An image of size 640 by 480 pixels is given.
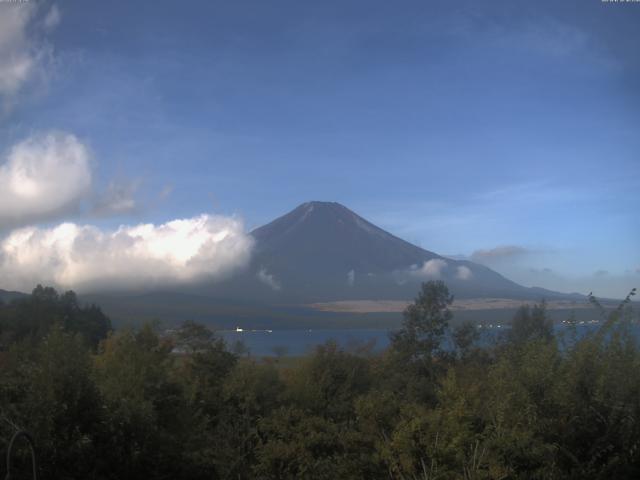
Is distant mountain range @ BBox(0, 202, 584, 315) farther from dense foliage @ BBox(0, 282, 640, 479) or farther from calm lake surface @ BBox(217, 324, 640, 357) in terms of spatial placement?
dense foliage @ BBox(0, 282, 640, 479)

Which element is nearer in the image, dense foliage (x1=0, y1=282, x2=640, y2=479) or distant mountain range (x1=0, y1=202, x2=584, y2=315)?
dense foliage (x1=0, y1=282, x2=640, y2=479)

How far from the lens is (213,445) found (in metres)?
11.4

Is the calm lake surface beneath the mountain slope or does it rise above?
beneath

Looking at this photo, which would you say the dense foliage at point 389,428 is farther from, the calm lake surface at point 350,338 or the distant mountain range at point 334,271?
the distant mountain range at point 334,271

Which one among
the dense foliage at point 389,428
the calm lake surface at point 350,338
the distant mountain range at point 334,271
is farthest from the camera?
the distant mountain range at point 334,271

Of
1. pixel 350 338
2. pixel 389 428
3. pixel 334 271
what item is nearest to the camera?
pixel 389 428

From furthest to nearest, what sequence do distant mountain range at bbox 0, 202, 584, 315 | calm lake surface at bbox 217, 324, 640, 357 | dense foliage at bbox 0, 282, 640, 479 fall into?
distant mountain range at bbox 0, 202, 584, 315 → calm lake surface at bbox 217, 324, 640, 357 → dense foliage at bbox 0, 282, 640, 479

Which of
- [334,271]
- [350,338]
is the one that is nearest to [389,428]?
[350,338]

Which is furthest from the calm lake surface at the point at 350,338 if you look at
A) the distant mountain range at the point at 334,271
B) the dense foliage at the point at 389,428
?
the distant mountain range at the point at 334,271

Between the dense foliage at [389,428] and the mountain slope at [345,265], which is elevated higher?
the mountain slope at [345,265]

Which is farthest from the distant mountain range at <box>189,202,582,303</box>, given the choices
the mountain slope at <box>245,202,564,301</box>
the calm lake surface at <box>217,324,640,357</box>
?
the calm lake surface at <box>217,324,640,357</box>

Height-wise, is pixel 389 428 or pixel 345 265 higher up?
pixel 345 265

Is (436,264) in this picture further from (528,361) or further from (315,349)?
(528,361)

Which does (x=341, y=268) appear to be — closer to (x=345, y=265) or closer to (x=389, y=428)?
(x=345, y=265)
